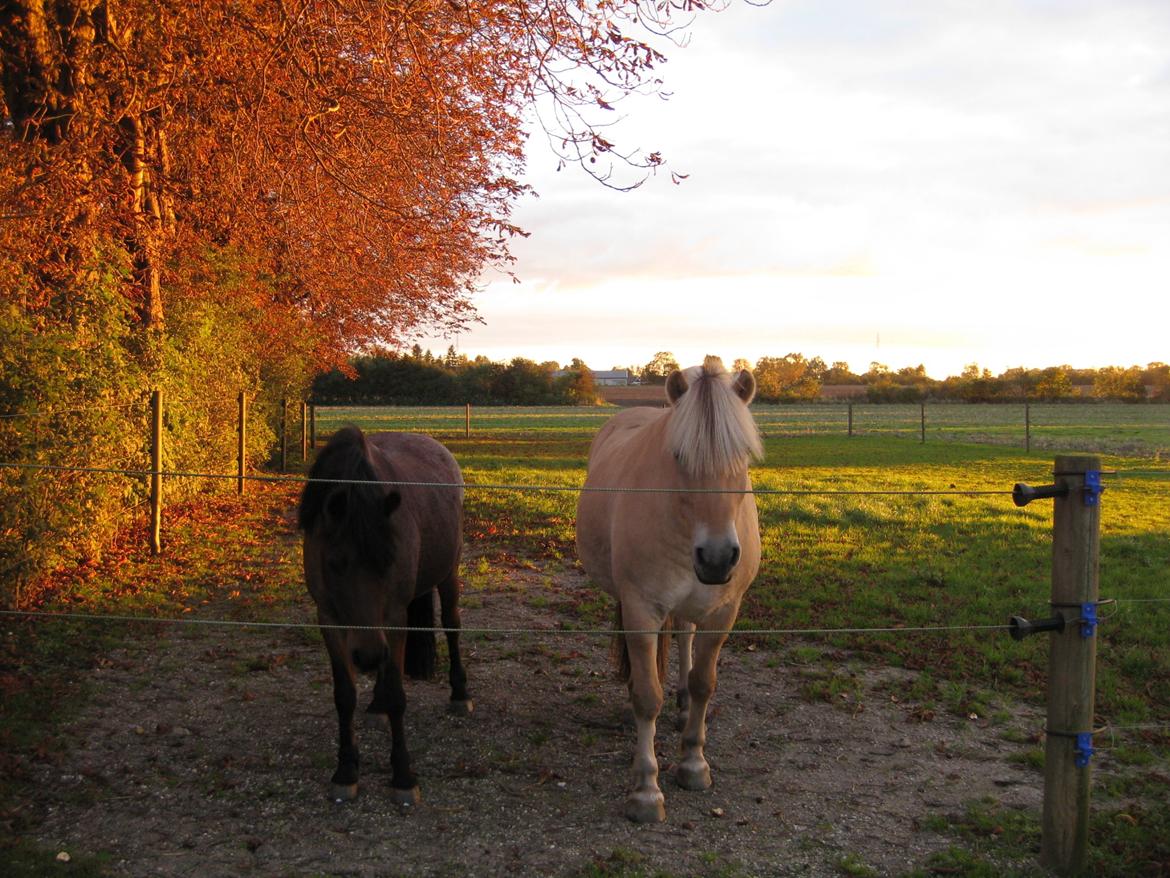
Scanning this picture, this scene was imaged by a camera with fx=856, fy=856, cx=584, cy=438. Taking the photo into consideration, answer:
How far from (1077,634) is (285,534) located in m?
10.1

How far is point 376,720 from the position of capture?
516 cm

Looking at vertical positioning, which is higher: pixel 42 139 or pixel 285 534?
pixel 42 139

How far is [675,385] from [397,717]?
7.13ft

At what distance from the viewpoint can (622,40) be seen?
6793mm

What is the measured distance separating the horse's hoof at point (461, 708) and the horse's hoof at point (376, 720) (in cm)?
42

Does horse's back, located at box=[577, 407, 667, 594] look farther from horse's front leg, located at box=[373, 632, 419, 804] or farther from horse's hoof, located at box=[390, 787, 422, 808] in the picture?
horse's hoof, located at box=[390, 787, 422, 808]

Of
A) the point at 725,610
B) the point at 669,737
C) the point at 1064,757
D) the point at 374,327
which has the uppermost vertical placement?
the point at 374,327

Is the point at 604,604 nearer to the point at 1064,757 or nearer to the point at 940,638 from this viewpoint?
the point at 940,638

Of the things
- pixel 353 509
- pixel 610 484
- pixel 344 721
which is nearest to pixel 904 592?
pixel 610 484

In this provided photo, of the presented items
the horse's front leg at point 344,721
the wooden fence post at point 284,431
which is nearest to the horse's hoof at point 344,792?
the horse's front leg at point 344,721

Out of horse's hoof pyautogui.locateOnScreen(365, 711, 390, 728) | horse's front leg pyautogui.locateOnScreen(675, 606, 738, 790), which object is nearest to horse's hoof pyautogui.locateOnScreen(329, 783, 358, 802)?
horse's hoof pyautogui.locateOnScreen(365, 711, 390, 728)

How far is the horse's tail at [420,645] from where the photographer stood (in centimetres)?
545

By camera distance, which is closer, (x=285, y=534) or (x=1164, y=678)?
(x=1164, y=678)

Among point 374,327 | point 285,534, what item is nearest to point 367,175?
point 285,534
